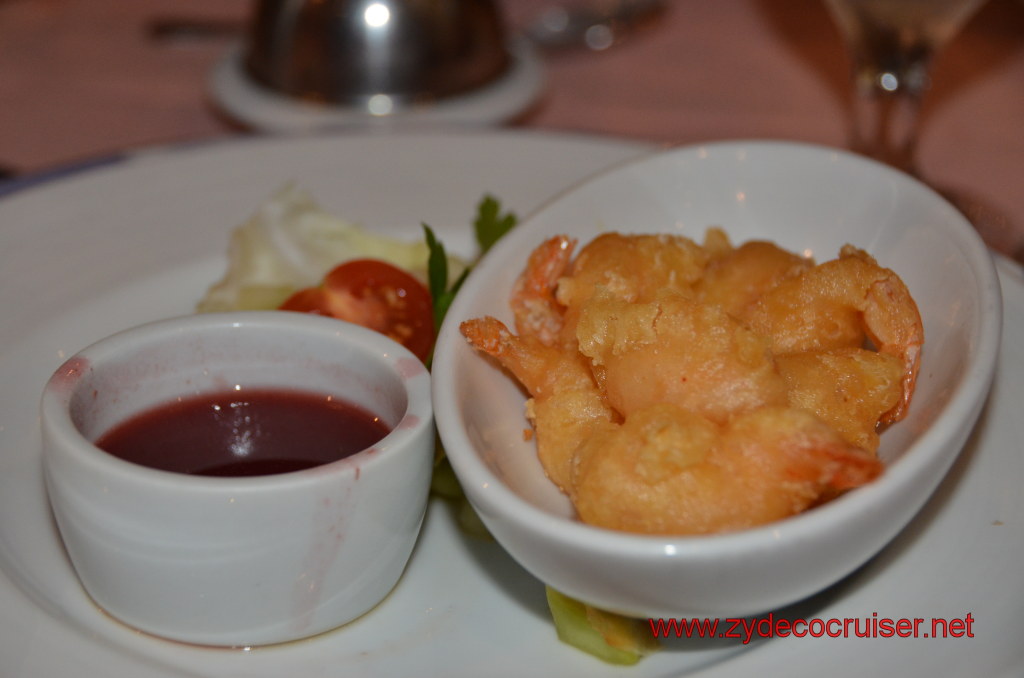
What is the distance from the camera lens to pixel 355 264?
2.19 meters

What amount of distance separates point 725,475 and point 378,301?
102 cm

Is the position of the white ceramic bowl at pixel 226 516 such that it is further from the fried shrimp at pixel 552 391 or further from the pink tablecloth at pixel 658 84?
the pink tablecloth at pixel 658 84

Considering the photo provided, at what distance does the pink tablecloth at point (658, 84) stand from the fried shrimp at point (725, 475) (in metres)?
1.89

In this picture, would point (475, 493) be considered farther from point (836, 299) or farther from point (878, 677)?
point (836, 299)

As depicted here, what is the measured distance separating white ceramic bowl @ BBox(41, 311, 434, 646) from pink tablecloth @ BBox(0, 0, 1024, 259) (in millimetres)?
1776

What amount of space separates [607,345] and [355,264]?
2.74ft

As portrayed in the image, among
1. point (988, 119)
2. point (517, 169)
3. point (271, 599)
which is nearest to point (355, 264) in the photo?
point (517, 169)

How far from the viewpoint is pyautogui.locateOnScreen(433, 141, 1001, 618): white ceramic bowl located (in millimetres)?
1246

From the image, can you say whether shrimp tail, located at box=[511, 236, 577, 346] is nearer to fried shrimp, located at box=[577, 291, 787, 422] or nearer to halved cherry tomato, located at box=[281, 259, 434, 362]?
fried shrimp, located at box=[577, 291, 787, 422]

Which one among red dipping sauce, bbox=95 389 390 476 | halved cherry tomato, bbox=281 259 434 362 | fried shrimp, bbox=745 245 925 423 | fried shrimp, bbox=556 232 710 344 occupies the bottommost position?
halved cherry tomato, bbox=281 259 434 362

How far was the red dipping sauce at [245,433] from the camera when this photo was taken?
159cm

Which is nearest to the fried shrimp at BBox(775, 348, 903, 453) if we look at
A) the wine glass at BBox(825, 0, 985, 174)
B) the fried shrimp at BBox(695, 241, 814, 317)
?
the fried shrimp at BBox(695, 241, 814, 317)

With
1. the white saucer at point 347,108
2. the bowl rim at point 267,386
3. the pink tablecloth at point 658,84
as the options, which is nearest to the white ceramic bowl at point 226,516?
the bowl rim at point 267,386

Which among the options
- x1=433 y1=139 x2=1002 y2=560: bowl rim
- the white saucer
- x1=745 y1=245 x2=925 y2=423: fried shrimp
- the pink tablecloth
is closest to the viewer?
x1=433 y1=139 x2=1002 y2=560: bowl rim
